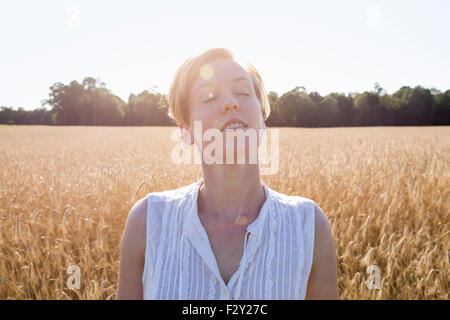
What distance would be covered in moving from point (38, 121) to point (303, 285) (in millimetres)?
79759

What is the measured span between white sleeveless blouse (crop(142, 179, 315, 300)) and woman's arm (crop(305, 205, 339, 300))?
0.13 ft

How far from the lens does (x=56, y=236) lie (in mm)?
2795

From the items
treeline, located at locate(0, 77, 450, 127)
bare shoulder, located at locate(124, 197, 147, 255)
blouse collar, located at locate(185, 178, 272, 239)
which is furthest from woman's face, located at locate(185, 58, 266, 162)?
treeline, located at locate(0, 77, 450, 127)

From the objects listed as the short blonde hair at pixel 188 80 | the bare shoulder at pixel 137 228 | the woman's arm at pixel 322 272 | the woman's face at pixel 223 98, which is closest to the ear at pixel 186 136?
the short blonde hair at pixel 188 80

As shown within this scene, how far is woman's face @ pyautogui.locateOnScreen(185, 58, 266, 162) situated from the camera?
119 centimetres

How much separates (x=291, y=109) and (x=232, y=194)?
46.8 m

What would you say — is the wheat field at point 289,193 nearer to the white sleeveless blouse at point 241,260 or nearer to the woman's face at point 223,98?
the white sleeveless blouse at point 241,260

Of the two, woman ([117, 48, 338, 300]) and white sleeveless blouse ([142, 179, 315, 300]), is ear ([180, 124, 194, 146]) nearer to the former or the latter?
woman ([117, 48, 338, 300])

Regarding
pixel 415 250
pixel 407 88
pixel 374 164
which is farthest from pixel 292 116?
pixel 415 250

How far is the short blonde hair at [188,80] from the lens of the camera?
1.37 metres

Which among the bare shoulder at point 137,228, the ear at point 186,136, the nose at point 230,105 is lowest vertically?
the bare shoulder at point 137,228

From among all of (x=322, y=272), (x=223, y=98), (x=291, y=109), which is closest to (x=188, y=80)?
(x=223, y=98)

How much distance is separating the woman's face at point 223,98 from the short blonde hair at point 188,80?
0.05 meters
